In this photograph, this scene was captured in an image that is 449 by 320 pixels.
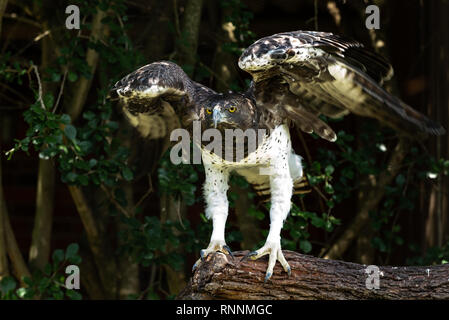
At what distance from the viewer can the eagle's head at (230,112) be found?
112 inches

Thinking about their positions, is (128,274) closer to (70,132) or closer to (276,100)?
(70,132)

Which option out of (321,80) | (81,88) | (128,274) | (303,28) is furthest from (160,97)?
(303,28)

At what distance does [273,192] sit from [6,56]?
190cm

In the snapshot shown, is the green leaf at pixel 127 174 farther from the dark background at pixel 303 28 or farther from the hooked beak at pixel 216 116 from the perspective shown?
the hooked beak at pixel 216 116

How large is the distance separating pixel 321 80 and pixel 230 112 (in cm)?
45

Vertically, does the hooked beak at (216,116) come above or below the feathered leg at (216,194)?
above

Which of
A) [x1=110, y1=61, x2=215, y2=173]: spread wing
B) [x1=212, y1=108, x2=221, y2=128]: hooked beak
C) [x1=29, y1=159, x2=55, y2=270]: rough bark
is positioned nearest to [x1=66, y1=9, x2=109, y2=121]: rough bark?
[x1=29, y1=159, x2=55, y2=270]: rough bark

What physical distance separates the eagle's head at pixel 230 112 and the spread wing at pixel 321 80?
0.12 metres

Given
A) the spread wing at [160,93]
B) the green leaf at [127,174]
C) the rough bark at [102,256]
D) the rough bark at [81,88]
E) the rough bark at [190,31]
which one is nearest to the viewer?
the spread wing at [160,93]

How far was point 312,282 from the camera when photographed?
2.80m

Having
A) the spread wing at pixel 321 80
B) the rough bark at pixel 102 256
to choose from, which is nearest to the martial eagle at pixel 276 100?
the spread wing at pixel 321 80

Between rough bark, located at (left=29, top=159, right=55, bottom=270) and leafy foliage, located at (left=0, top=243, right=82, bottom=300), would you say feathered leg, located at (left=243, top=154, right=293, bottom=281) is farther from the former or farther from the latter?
rough bark, located at (left=29, top=159, right=55, bottom=270)

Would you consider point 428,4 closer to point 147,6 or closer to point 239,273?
point 147,6

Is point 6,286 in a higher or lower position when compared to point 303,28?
lower
